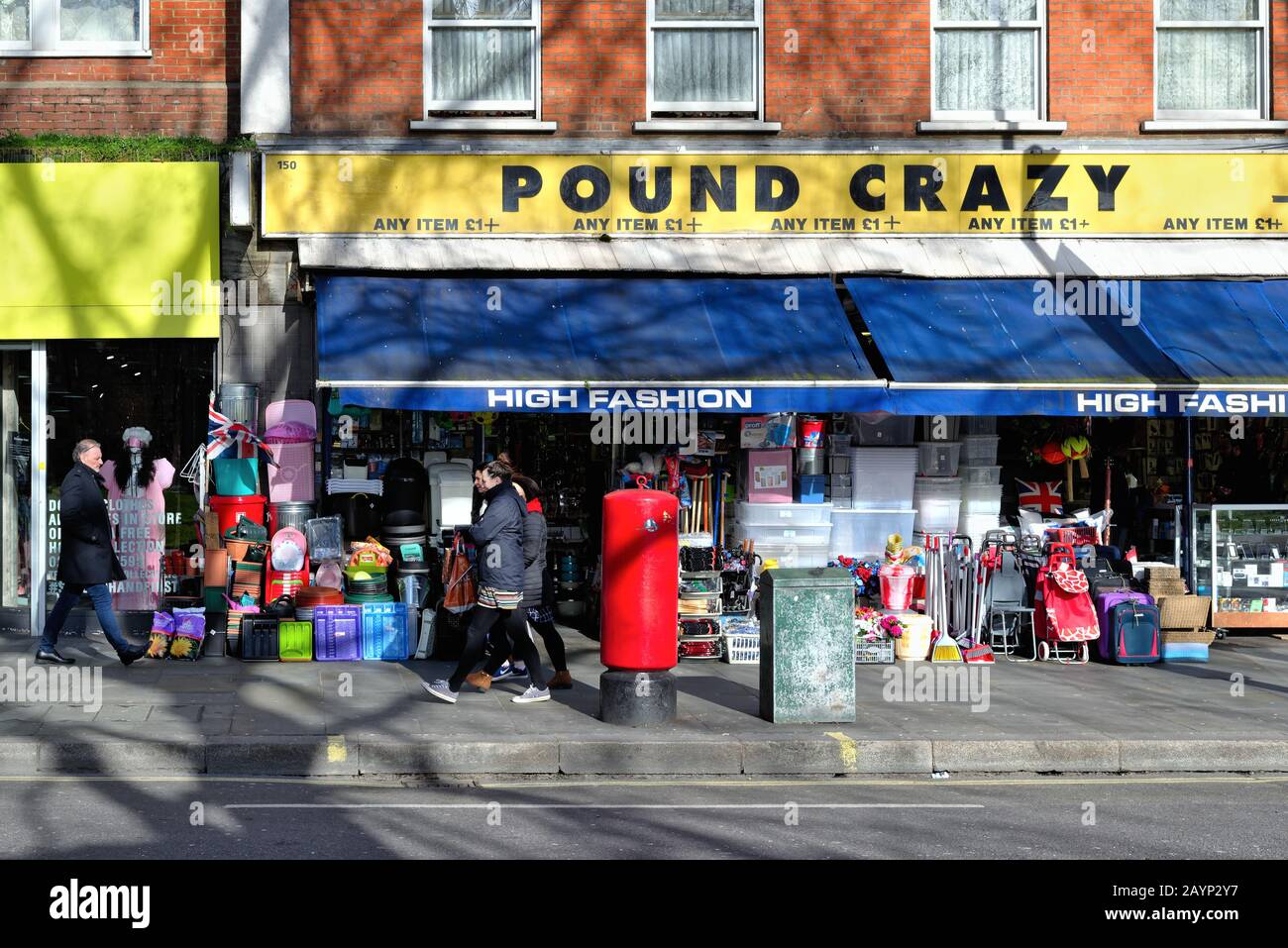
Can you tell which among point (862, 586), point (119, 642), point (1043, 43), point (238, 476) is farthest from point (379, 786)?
point (1043, 43)

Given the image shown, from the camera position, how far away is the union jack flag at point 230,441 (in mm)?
14234

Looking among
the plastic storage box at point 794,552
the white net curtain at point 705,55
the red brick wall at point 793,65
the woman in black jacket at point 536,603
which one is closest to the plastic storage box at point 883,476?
the plastic storage box at point 794,552

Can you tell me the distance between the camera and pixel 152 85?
14.6 m

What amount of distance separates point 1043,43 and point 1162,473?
4.43 m

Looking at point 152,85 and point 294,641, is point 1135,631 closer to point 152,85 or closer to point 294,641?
point 294,641

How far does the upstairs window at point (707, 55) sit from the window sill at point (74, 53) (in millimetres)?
4836

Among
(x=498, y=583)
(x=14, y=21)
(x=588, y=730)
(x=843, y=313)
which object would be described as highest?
(x=14, y=21)

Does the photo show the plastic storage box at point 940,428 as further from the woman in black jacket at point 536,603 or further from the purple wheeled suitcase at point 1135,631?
the woman in black jacket at point 536,603

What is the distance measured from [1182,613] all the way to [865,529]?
2.96 metres

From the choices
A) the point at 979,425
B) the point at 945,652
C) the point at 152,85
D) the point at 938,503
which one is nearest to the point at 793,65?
the point at 979,425

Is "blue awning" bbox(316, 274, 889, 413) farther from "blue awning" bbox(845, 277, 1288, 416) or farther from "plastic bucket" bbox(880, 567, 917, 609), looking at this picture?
"plastic bucket" bbox(880, 567, 917, 609)

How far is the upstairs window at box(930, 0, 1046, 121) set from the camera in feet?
50.3
